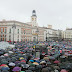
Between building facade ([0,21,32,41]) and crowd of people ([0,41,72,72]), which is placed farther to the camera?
building facade ([0,21,32,41])

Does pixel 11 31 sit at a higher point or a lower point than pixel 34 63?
higher

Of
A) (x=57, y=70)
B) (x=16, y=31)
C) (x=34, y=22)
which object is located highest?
(x=34, y=22)

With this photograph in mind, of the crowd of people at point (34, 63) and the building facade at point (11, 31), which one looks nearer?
the crowd of people at point (34, 63)

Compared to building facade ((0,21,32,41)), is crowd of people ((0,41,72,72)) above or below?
below

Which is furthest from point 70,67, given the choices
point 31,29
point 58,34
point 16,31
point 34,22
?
point 58,34

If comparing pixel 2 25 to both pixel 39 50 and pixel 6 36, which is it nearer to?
pixel 6 36

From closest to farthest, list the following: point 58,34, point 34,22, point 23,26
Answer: point 23,26 < point 34,22 < point 58,34

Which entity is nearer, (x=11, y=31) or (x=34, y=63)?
(x=34, y=63)

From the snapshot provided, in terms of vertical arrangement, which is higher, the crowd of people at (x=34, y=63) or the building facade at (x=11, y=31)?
the building facade at (x=11, y=31)

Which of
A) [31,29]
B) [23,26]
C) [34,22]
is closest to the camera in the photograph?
[23,26]

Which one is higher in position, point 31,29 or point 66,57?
point 31,29

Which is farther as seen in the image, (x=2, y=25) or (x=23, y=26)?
(x=23, y=26)

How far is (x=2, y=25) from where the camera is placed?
39875mm

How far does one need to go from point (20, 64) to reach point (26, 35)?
36602 mm
